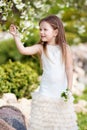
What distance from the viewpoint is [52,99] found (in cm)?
593

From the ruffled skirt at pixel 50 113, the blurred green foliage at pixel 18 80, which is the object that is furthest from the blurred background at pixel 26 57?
the ruffled skirt at pixel 50 113

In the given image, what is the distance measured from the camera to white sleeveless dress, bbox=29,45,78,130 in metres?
5.95

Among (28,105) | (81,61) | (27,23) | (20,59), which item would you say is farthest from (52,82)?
(81,61)

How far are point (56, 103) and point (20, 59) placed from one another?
725 centimetres

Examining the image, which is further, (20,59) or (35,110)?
(20,59)

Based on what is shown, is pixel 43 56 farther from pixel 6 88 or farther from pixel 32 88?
pixel 32 88

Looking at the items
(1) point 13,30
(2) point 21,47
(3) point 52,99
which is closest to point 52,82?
(3) point 52,99

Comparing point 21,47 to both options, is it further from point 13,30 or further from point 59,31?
point 59,31

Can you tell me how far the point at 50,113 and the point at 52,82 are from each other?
33 cm

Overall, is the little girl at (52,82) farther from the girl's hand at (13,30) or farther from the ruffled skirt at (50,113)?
the girl's hand at (13,30)

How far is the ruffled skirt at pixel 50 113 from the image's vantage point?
19.5 ft

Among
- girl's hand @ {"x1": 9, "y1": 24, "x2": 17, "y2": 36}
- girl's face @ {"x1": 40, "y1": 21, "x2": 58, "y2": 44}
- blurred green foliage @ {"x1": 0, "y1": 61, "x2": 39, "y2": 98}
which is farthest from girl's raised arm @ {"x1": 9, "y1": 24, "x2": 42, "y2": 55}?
blurred green foliage @ {"x1": 0, "y1": 61, "x2": 39, "y2": 98}

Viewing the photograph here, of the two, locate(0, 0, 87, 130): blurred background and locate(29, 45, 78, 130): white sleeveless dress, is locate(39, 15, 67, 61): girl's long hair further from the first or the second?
locate(0, 0, 87, 130): blurred background

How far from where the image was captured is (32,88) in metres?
9.34
